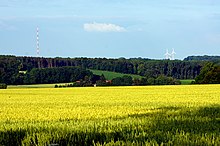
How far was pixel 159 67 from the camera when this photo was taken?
126 meters

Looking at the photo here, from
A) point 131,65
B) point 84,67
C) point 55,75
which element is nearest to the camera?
point 55,75

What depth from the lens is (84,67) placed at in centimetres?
12488

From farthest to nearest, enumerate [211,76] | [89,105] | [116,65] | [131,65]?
[116,65], [131,65], [211,76], [89,105]

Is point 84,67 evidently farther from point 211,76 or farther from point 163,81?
point 211,76

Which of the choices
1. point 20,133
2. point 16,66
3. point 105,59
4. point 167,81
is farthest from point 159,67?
point 20,133

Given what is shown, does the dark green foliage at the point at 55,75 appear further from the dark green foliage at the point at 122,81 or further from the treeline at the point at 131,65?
the treeline at the point at 131,65

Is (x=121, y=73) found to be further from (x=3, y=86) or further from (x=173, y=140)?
(x=173, y=140)

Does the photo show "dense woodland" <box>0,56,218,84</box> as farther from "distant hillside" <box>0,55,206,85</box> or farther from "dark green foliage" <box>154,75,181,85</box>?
"dark green foliage" <box>154,75,181,85</box>

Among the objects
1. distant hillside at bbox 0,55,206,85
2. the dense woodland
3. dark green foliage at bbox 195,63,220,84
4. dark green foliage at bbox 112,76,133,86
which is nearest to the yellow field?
dark green foliage at bbox 195,63,220,84

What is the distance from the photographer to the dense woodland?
102688 mm

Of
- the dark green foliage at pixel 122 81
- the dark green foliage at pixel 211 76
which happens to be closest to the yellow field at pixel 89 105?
the dark green foliage at pixel 211 76

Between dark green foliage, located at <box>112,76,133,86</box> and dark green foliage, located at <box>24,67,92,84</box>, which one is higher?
dark green foliage, located at <box>24,67,92,84</box>

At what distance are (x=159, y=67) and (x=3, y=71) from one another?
4454 cm

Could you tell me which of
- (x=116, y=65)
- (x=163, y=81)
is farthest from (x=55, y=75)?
(x=116, y=65)
